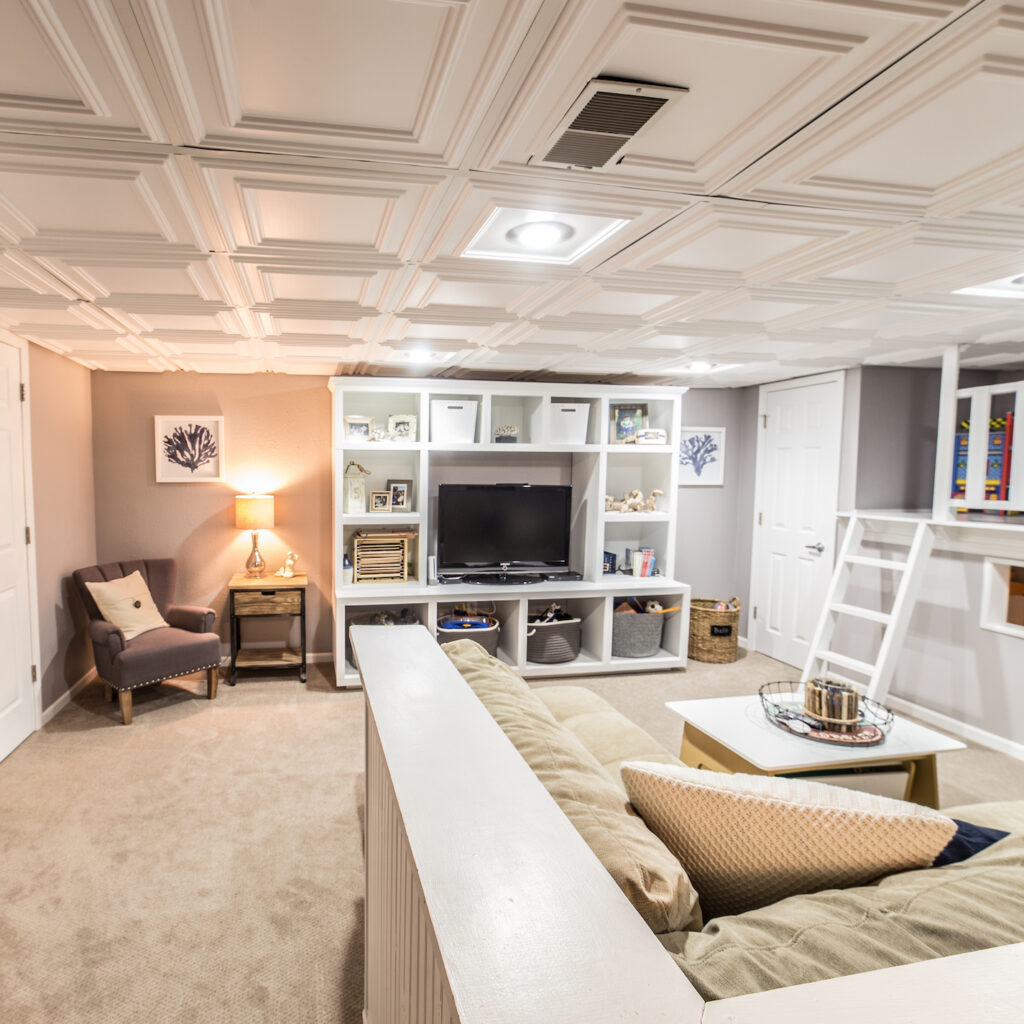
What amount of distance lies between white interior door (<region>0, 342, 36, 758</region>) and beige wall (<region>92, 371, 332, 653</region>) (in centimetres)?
114

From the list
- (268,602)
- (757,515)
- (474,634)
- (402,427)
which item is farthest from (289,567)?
(757,515)

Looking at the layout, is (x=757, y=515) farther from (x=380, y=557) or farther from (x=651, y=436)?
(x=380, y=557)

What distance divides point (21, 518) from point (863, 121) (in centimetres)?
406

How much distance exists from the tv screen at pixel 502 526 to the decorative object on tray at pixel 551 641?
0.47 m

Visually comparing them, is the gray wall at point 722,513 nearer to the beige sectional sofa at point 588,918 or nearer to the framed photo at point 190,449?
the framed photo at point 190,449

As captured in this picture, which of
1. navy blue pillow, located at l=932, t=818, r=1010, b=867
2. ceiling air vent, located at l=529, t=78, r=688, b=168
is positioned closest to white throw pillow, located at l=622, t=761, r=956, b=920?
navy blue pillow, located at l=932, t=818, r=1010, b=867

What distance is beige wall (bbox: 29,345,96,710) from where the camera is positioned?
3848 millimetres

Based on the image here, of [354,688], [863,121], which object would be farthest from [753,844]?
[354,688]

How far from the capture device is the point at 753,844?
3.99ft

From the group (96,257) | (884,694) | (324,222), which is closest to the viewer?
(324,222)

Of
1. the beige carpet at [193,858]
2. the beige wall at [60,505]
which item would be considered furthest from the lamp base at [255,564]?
the beige wall at [60,505]

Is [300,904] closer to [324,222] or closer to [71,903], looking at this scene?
[71,903]

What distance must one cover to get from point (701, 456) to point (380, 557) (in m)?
2.79

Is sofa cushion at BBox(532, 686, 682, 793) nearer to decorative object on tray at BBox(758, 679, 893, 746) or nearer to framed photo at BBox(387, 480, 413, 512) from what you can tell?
decorative object on tray at BBox(758, 679, 893, 746)
